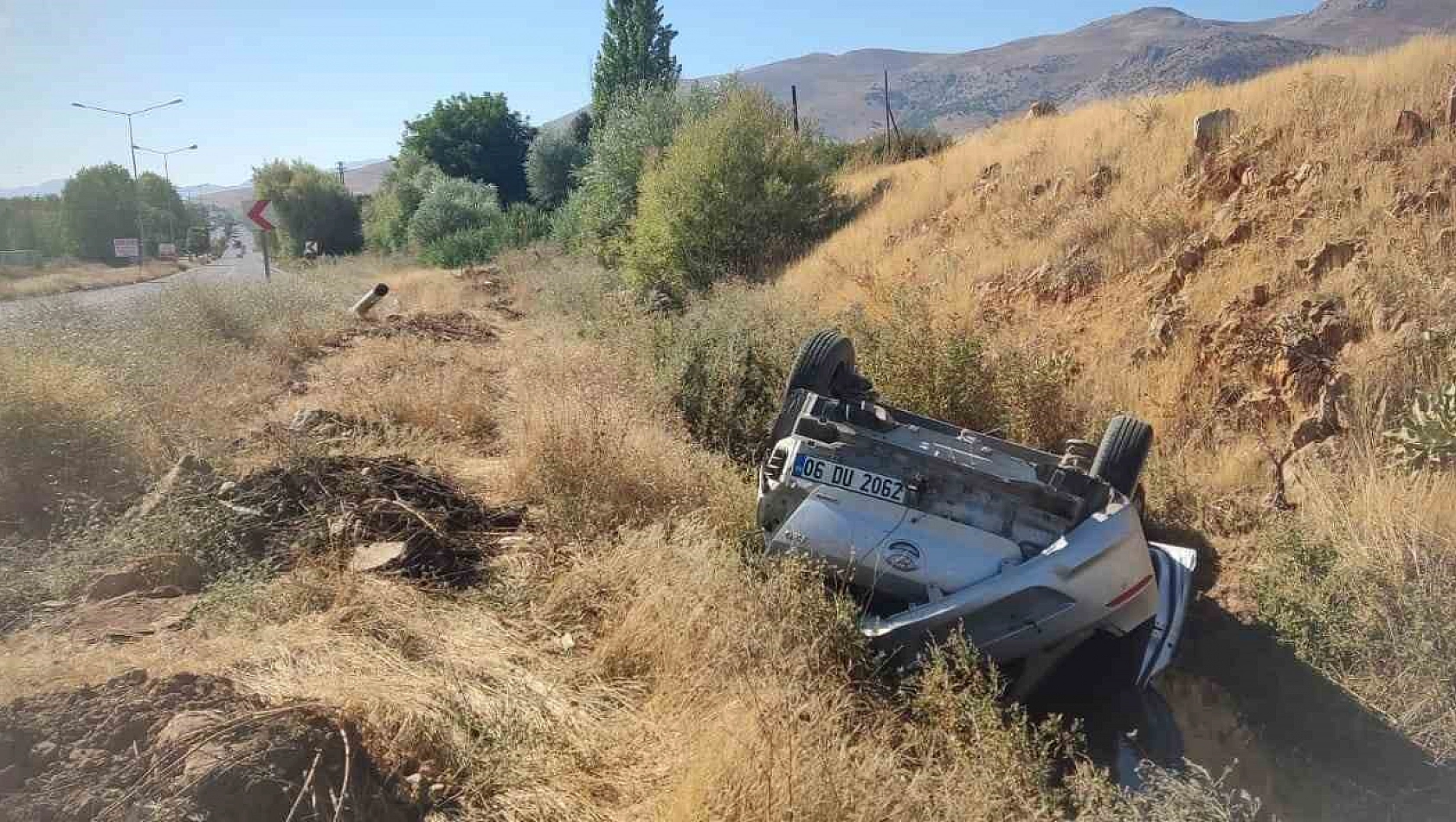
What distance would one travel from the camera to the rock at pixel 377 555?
16.0 feet

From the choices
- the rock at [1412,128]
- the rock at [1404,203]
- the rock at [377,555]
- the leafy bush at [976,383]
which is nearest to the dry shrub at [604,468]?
the rock at [377,555]

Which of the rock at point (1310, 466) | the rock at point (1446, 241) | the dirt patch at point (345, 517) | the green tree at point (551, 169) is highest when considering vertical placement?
the green tree at point (551, 169)

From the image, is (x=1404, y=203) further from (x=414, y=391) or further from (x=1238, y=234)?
(x=414, y=391)

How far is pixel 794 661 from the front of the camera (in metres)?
3.82

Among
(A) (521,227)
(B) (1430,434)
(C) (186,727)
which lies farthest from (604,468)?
(A) (521,227)

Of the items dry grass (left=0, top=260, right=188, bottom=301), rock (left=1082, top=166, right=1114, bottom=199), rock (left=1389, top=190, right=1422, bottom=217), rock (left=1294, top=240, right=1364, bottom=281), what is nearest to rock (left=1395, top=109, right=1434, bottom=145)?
rock (left=1389, top=190, right=1422, bottom=217)

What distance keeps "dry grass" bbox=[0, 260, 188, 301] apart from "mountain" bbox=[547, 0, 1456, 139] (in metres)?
17.1

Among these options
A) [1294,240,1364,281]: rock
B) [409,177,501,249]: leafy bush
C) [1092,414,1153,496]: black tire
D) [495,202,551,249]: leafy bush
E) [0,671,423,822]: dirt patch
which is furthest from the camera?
[409,177,501,249]: leafy bush

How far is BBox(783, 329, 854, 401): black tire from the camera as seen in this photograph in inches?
236

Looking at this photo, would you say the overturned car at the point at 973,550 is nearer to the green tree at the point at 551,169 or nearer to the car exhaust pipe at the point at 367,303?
the car exhaust pipe at the point at 367,303

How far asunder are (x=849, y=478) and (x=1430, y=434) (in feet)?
12.4

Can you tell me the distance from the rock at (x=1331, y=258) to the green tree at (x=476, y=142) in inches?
1645

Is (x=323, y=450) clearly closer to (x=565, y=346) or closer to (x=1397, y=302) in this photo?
(x=565, y=346)

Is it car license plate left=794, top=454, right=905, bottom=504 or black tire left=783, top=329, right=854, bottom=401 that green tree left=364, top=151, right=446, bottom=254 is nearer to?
black tire left=783, top=329, right=854, bottom=401
